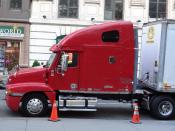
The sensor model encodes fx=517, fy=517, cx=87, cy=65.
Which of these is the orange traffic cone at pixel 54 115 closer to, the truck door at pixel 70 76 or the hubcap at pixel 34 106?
the hubcap at pixel 34 106

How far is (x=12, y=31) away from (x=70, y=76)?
56.8 ft

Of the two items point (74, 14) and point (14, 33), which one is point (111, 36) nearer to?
point (14, 33)

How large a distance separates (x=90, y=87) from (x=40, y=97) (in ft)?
5.27

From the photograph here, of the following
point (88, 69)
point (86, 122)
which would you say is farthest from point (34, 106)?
point (88, 69)

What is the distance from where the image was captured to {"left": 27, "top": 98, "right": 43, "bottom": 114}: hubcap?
15641mm

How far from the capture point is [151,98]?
16.4m

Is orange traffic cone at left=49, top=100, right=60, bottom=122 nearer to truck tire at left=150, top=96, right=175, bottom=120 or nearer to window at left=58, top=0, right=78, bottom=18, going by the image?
truck tire at left=150, top=96, right=175, bottom=120

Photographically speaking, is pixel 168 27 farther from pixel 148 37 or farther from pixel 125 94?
pixel 125 94

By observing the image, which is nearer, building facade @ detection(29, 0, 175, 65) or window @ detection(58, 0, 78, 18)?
building facade @ detection(29, 0, 175, 65)

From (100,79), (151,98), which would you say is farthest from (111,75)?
(151,98)

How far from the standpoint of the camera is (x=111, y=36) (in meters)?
16.2

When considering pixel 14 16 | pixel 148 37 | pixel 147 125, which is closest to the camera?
pixel 147 125

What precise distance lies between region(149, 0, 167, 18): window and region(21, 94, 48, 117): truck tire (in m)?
20.2

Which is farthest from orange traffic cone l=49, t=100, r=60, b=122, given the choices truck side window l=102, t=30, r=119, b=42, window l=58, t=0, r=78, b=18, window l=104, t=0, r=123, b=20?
window l=104, t=0, r=123, b=20
